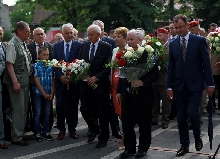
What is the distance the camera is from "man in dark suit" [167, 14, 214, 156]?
20.9 ft

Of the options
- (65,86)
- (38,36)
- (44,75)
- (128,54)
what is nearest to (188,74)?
(128,54)

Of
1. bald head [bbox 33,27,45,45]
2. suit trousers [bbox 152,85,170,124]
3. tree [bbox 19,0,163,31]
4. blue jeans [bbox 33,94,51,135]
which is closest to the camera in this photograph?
blue jeans [bbox 33,94,51,135]

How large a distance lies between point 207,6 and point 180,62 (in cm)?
2615

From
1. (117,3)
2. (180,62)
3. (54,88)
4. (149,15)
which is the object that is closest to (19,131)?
(54,88)

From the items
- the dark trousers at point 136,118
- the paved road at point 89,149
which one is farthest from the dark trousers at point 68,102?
the dark trousers at point 136,118

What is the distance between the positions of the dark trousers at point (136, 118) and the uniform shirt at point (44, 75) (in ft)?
6.73

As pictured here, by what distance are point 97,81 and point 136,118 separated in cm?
114

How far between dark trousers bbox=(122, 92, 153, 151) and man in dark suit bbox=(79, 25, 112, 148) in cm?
89

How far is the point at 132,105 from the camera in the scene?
6.54m

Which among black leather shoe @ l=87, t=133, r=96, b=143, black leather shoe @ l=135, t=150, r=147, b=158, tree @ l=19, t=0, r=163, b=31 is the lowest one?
black leather shoe @ l=135, t=150, r=147, b=158

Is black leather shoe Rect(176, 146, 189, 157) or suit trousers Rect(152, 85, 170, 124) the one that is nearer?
black leather shoe Rect(176, 146, 189, 157)

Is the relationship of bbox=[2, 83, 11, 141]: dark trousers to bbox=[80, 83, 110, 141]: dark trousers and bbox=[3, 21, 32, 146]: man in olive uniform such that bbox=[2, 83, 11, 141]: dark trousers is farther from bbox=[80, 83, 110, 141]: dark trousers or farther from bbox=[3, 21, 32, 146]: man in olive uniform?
bbox=[80, 83, 110, 141]: dark trousers

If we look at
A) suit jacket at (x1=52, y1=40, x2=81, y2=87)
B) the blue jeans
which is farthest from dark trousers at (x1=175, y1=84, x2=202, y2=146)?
the blue jeans

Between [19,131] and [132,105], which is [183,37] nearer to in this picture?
[132,105]
